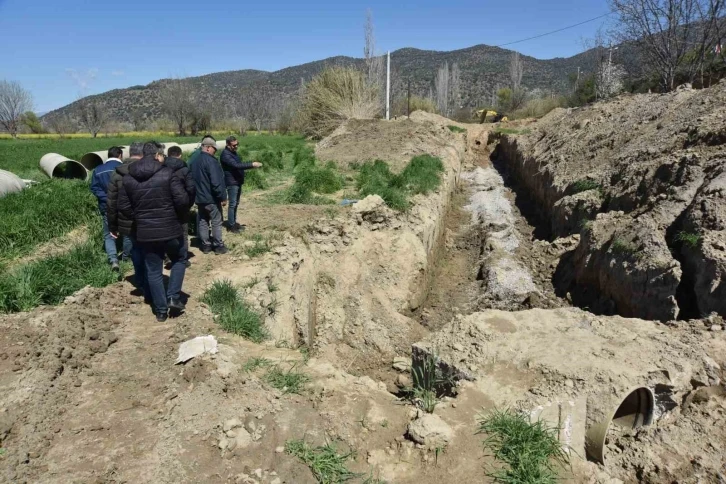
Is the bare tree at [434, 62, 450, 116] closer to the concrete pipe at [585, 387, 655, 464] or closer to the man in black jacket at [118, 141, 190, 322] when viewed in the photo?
the man in black jacket at [118, 141, 190, 322]

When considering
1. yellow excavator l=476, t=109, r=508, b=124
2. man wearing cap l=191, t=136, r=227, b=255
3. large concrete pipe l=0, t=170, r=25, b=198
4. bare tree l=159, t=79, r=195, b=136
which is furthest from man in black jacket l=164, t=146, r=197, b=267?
bare tree l=159, t=79, r=195, b=136

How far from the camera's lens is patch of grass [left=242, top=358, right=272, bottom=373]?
377cm

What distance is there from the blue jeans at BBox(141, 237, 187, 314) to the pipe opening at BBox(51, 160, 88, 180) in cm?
963

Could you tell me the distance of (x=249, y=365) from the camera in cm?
381

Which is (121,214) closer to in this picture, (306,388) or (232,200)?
(306,388)

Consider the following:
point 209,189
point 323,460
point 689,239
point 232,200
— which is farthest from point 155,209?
point 689,239

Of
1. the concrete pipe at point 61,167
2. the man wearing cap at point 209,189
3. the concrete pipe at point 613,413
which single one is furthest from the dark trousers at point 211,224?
the concrete pipe at point 61,167

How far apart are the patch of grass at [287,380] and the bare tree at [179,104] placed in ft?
182

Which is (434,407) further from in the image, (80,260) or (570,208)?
(570,208)

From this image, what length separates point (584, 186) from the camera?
31.8 feet

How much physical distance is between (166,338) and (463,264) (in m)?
7.27

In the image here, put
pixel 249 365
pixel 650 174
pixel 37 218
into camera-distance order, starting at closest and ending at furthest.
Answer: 1. pixel 249 365
2. pixel 37 218
3. pixel 650 174

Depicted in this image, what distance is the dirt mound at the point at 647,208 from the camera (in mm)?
5578

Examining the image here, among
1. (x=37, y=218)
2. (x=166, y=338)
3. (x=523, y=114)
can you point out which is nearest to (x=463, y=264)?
(x=166, y=338)
